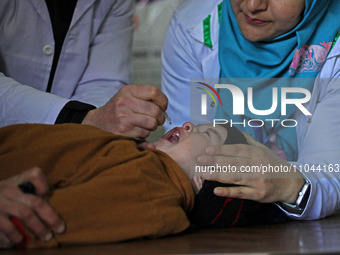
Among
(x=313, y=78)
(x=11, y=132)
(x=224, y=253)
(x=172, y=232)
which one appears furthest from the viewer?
(x=313, y=78)

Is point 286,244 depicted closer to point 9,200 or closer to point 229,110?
point 9,200

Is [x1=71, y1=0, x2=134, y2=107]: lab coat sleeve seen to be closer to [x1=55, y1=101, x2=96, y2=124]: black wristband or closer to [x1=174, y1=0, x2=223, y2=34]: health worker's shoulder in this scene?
[x1=174, y1=0, x2=223, y2=34]: health worker's shoulder

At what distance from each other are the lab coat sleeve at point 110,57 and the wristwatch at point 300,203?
0.89 metres

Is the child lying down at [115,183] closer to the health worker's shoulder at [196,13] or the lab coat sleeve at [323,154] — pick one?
the lab coat sleeve at [323,154]

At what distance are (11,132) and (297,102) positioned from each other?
1.08 m

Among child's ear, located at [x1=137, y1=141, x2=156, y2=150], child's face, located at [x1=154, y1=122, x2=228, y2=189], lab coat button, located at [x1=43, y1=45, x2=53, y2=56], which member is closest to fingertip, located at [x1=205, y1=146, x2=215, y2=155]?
child's face, located at [x1=154, y1=122, x2=228, y2=189]

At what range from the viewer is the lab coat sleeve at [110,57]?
204 cm

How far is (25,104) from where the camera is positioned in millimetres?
1610

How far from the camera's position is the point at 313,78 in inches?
72.1

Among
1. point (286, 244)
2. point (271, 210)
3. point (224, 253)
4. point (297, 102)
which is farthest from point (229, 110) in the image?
point (224, 253)

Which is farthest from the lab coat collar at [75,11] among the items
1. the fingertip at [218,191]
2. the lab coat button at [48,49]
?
the fingertip at [218,191]

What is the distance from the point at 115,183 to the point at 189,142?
349 millimetres

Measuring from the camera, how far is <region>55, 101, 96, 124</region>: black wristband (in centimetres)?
154

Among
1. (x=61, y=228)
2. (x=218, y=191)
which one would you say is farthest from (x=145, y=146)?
(x=61, y=228)
